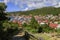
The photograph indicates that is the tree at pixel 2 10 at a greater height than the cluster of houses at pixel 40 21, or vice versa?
the tree at pixel 2 10

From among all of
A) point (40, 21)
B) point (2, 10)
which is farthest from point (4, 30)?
point (40, 21)

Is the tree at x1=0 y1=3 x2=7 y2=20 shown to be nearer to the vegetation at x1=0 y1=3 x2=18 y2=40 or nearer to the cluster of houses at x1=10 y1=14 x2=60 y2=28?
the vegetation at x1=0 y1=3 x2=18 y2=40

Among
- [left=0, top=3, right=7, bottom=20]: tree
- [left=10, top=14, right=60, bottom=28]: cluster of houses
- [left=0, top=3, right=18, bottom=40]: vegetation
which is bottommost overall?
[left=10, top=14, right=60, bottom=28]: cluster of houses

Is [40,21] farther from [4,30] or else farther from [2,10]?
[4,30]

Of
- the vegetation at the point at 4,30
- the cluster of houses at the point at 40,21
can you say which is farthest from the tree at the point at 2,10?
the cluster of houses at the point at 40,21

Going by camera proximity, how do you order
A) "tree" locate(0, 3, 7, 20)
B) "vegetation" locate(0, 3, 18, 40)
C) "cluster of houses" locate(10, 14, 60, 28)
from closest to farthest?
"vegetation" locate(0, 3, 18, 40), "tree" locate(0, 3, 7, 20), "cluster of houses" locate(10, 14, 60, 28)

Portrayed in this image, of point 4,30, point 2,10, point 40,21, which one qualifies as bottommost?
point 40,21

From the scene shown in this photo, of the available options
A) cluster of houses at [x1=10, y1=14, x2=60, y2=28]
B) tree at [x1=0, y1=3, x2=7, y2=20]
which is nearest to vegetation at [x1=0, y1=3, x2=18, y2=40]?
tree at [x1=0, y1=3, x2=7, y2=20]

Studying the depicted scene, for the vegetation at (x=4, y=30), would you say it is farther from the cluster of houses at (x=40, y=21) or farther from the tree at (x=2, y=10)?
the cluster of houses at (x=40, y=21)

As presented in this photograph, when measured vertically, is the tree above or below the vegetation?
above

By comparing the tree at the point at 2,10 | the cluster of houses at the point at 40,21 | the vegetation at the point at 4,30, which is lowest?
the cluster of houses at the point at 40,21

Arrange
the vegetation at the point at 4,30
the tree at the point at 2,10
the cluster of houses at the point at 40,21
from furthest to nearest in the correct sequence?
1. the cluster of houses at the point at 40,21
2. the tree at the point at 2,10
3. the vegetation at the point at 4,30

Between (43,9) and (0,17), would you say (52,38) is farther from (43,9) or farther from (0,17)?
(43,9)

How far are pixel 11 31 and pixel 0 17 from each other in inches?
79.4
